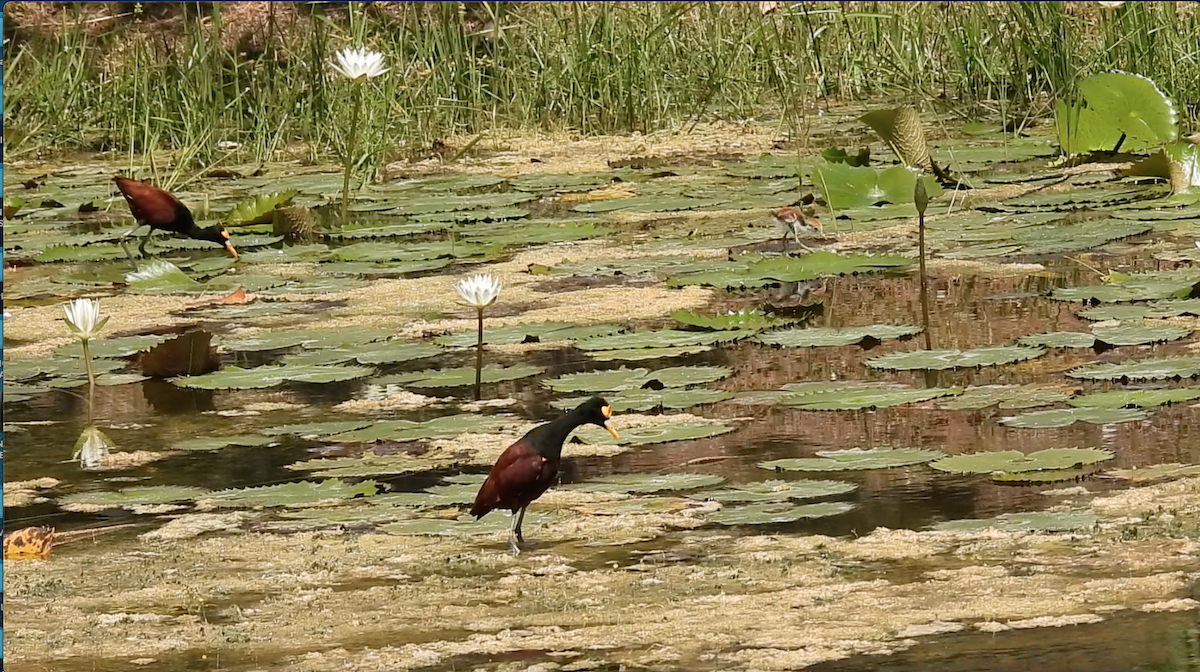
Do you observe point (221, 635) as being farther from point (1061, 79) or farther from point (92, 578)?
point (1061, 79)

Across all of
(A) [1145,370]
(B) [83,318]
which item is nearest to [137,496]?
(B) [83,318]

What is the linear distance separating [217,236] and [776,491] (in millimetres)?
3206

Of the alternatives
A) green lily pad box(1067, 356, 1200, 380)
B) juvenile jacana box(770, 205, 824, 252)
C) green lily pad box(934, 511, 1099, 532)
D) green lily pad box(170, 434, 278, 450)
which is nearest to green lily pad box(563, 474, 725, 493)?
green lily pad box(934, 511, 1099, 532)

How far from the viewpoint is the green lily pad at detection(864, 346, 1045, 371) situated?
377cm

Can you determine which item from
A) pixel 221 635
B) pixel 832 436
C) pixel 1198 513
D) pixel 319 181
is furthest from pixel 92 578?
pixel 319 181

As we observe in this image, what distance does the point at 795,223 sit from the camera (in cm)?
533

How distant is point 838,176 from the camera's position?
20.0 ft

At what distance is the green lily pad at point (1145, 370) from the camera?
3561mm

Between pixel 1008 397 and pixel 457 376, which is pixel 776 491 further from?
pixel 457 376

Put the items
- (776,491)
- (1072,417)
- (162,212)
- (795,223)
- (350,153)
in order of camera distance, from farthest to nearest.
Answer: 1. (350,153)
2. (162,212)
3. (795,223)
4. (1072,417)
5. (776,491)

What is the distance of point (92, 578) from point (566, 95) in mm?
6057

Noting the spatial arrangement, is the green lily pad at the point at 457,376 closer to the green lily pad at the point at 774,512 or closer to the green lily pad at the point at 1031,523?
the green lily pad at the point at 774,512

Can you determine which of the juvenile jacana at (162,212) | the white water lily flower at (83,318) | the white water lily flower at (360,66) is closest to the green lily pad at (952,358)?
the white water lily flower at (83,318)

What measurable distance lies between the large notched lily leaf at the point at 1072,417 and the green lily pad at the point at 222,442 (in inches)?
54.6
